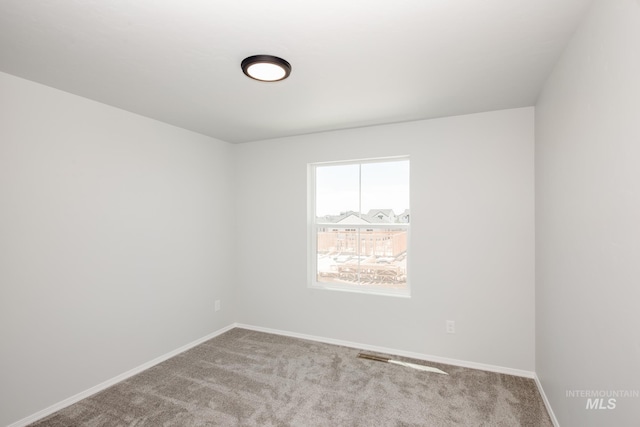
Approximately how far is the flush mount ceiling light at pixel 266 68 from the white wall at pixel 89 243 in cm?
165

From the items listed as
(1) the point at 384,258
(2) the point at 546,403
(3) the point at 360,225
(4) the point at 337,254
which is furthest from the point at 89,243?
(2) the point at 546,403

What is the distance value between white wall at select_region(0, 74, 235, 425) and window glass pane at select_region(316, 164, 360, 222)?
1461 mm

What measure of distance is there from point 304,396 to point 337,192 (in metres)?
2.25

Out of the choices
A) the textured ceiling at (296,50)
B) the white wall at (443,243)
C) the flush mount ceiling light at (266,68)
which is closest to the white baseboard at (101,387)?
the white wall at (443,243)

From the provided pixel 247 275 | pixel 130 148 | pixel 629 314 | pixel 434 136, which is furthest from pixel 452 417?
pixel 130 148

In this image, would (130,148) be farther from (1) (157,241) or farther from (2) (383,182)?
(2) (383,182)

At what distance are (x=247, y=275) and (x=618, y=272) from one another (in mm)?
3826

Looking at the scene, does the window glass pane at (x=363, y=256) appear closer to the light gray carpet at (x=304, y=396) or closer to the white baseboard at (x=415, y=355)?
the white baseboard at (x=415, y=355)

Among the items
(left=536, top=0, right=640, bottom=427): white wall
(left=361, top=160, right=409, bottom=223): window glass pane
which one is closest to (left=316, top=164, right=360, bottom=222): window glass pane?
(left=361, top=160, right=409, bottom=223): window glass pane

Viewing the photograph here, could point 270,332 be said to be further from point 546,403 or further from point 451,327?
point 546,403

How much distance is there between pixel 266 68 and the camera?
2088 mm

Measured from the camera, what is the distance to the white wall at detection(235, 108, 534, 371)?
2.98m

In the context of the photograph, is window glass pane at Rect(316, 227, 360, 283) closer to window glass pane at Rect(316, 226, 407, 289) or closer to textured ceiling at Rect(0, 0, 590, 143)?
window glass pane at Rect(316, 226, 407, 289)

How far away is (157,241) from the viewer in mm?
3348
